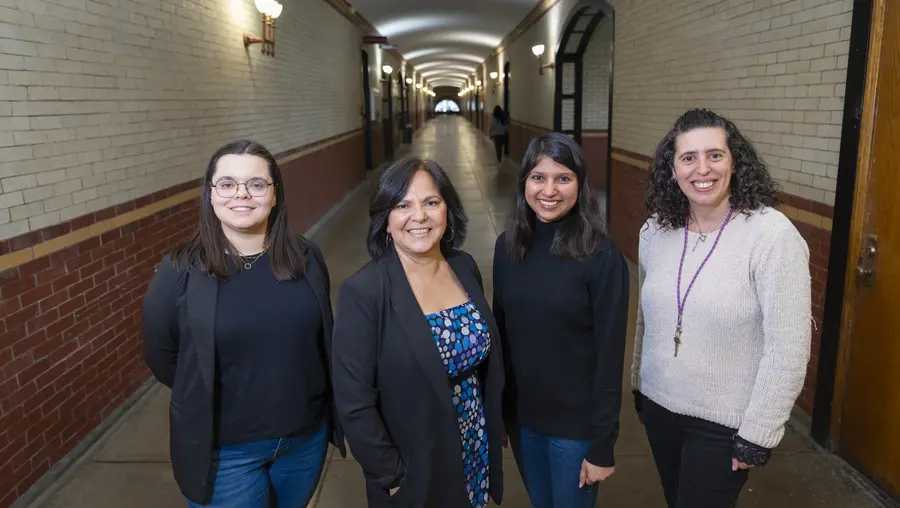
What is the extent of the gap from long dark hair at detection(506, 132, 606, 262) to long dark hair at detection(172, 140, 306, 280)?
634mm

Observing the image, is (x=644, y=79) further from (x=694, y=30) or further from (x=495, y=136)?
(x=495, y=136)

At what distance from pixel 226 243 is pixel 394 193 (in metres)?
0.52

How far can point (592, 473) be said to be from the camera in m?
1.83

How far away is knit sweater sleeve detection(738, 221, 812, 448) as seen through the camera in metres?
1.57

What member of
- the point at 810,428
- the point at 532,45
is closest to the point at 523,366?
the point at 810,428

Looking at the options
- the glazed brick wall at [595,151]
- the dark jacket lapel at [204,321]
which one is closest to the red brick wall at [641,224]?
the dark jacket lapel at [204,321]

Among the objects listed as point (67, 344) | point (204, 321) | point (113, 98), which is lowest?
point (67, 344)

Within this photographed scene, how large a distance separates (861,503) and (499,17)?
1363 cm

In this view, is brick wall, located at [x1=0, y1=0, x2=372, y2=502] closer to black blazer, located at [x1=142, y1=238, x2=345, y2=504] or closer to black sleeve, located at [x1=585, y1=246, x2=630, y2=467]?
black blazer, located at [x1=142, y1=238, x2=345, y2=504]

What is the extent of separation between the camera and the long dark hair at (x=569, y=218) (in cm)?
177

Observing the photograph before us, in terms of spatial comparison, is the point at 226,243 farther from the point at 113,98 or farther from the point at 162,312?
the point at 113,98

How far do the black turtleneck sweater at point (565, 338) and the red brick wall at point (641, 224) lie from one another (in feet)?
6.45

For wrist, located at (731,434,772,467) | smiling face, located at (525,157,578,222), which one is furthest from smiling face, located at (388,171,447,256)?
wrist, located at (731,434,772,467)

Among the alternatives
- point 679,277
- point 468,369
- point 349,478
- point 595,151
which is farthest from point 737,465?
→ point 595,151
